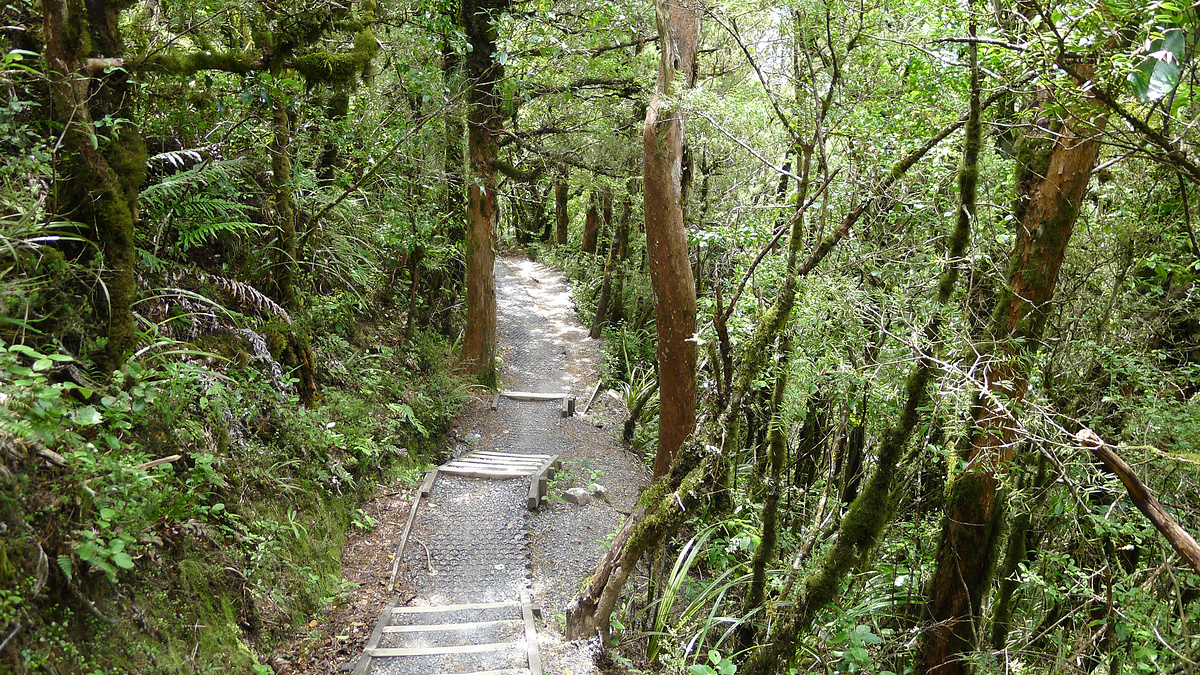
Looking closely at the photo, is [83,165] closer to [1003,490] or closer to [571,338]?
[1003,490]

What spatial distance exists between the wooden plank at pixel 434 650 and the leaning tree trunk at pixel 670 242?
3283 mm

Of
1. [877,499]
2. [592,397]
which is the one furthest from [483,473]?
[877,499]

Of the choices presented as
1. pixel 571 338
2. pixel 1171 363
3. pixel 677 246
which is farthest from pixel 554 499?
pixel 571 338

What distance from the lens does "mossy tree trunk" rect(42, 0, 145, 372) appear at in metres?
3.79

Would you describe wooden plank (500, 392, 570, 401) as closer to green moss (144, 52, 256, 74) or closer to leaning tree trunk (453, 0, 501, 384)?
leaning tree trunk (453, 0, 501, 384)

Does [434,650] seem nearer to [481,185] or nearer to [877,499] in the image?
[877,499]

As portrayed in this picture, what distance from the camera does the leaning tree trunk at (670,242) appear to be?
7.12 m

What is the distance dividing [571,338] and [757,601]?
42.9ft

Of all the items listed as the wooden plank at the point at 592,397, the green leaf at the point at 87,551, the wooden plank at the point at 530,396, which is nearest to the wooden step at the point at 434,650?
the green leaf at the point at 87,551

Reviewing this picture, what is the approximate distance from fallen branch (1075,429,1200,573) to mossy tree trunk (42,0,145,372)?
534 cm

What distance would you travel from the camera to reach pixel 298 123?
738 centimetres

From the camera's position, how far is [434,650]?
4977mm

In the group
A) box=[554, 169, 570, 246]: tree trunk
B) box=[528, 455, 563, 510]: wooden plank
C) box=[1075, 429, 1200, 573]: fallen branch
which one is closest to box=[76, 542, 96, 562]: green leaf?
box=[1075, 429, 1200, 573]: fallen branch

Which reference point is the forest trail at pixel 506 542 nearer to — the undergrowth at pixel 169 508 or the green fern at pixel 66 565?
the undergrowth at pixel 169 508
